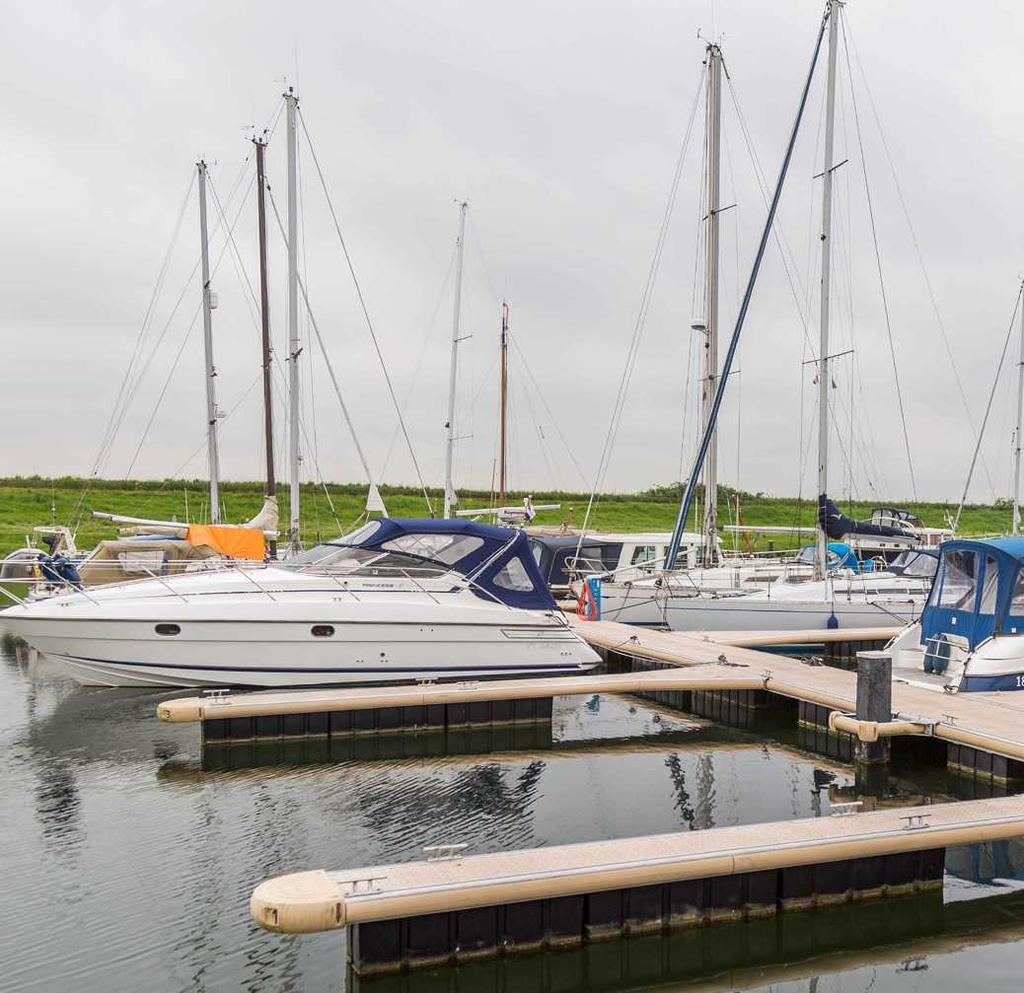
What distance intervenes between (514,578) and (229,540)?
A: 336 inches

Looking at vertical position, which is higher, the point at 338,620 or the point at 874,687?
the point at 338,620

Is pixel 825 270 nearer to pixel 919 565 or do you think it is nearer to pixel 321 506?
pixel 919 565

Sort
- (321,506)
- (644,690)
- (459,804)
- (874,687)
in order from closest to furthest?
(459,804) < (874,687) < (644,690) < (321,506)

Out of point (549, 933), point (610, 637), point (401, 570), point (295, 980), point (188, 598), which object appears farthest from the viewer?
point (610, 637)

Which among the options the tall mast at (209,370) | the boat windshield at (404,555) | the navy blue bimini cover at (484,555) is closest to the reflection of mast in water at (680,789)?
the navy blue bimini cover at (484,555)

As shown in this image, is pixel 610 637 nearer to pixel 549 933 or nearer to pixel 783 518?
pixel 549 933

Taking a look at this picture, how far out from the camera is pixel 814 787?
10.6 m

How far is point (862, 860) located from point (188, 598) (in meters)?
9.65

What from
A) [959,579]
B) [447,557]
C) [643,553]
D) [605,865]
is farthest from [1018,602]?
[643,553]

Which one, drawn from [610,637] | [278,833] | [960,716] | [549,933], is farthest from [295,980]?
[610,637]

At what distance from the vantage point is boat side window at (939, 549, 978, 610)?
13038 millimetres

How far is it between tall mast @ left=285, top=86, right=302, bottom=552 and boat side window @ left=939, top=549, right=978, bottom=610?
12.6 m

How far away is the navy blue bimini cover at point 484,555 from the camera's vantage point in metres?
14.9

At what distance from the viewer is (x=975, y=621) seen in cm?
1284
